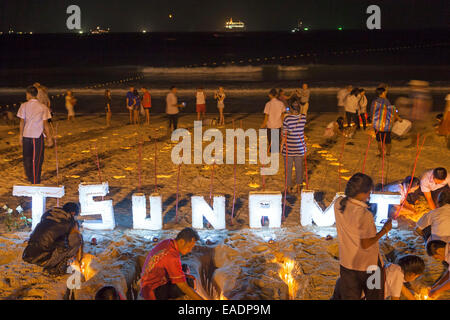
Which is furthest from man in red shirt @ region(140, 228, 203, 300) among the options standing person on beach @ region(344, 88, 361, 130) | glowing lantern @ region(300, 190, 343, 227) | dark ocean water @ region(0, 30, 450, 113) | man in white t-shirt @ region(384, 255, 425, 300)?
dark ocean water @ region(0, 30, 450, 113)

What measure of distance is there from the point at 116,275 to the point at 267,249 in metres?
2.13

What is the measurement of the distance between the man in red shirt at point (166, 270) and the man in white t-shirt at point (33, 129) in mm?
4372

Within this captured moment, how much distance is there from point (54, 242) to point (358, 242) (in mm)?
3599

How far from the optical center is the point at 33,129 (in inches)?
307

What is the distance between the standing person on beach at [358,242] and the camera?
3947 millimetres

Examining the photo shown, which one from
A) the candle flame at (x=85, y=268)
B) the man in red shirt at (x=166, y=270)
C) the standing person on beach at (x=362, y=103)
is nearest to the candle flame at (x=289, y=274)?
the man in red shirt at (x=166, y=270)

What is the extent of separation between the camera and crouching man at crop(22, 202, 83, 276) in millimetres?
5332

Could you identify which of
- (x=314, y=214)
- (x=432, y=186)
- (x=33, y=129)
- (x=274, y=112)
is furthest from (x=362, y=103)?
(x=33, y=129)

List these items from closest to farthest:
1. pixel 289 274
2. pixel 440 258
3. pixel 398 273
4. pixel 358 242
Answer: pixel 358 242
pixel 398 273
pixel 440 258
pixel 289 274

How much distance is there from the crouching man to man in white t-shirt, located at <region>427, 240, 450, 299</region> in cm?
430

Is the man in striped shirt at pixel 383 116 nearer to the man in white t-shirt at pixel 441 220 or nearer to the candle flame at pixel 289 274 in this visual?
the man in white t-shirt at pixel 441 220

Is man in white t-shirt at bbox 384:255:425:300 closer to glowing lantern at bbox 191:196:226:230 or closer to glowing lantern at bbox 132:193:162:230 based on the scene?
glowing lantern at bbox 191:196:226:230

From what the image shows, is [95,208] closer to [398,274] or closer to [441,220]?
[398,274]
